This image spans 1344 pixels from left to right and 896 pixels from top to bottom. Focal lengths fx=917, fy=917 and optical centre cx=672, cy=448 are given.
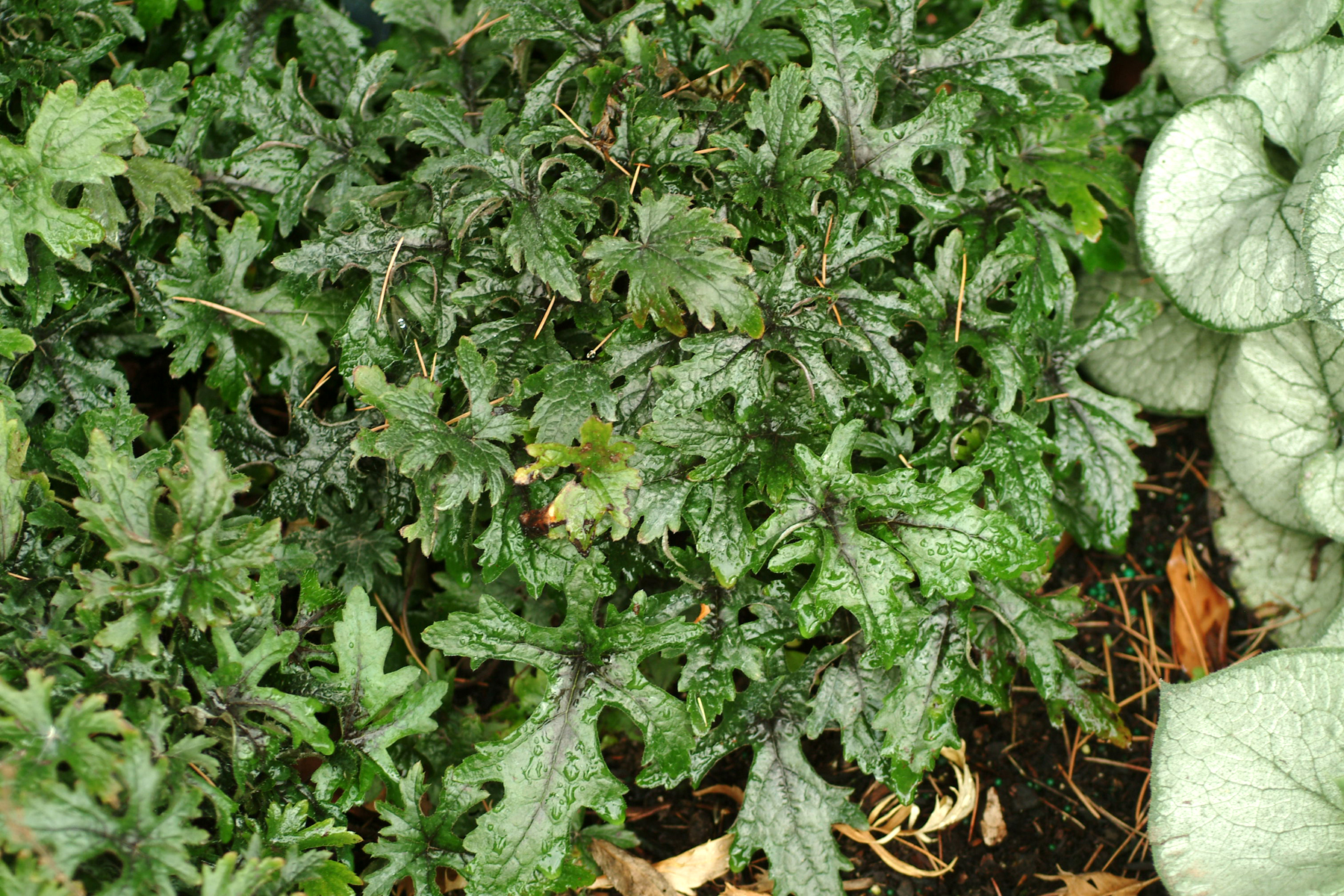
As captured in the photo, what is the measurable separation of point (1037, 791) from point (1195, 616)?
0.61 m

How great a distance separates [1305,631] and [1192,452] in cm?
51

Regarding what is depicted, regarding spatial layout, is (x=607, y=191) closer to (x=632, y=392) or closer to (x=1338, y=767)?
(x=632, y=392)

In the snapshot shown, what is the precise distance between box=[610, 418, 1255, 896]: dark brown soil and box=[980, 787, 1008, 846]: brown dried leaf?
0.01 meters

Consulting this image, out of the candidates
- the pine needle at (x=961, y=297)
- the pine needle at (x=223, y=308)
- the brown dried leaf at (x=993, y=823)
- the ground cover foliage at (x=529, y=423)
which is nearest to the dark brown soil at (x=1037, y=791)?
the brown dried leaf at (x=993, y=823)

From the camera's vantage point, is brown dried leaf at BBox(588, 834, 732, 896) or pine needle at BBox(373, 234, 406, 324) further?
brown dried leaf at BBox(588, 834, 732, 896)

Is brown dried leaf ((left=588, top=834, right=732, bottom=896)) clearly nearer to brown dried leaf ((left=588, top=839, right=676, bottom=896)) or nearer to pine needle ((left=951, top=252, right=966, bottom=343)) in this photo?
brown dried leaf ((left=588, top=839, right=676, bottom=896))

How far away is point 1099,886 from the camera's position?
1.87 metres

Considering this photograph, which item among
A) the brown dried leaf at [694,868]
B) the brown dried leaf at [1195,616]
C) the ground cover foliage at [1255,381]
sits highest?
the ground cover foliage at [1255,381]

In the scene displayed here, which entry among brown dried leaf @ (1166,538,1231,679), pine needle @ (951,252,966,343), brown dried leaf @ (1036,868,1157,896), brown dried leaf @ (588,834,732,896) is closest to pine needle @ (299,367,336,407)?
brown dried leaf @ (588,834,732,896)

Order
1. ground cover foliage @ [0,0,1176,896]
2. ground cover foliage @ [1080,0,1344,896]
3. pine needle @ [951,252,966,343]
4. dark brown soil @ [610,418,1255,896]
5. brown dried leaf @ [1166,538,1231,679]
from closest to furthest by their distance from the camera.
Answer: ground cover foliage @ [0,0,1176,896] < ground cover foliage @ [1080,0,1344,896] < pine needle @ [951,252,966,343] < dark brown soil @ [610,418,1255,896] < brown dried leaf @ [1166,538,1231,679]

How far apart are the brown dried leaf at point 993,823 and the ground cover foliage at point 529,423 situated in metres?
0.30

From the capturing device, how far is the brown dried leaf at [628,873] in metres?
1.83

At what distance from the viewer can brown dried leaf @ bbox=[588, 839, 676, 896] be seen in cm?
183

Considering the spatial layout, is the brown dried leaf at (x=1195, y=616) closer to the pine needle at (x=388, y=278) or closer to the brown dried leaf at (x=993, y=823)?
the brown dried leaf at (x=993, y=823)
